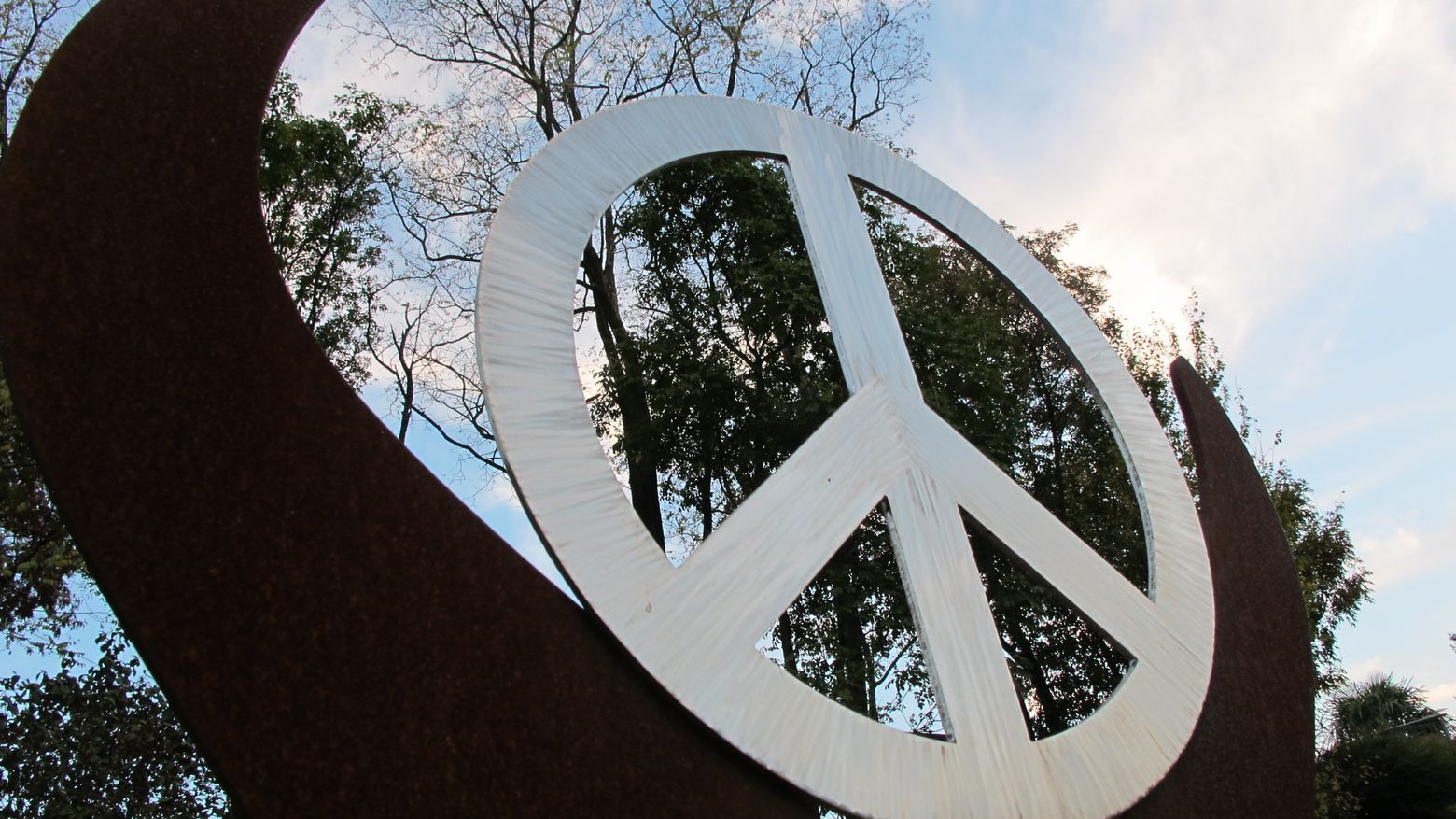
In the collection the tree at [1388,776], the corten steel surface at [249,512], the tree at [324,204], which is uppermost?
the tree at [324,204]

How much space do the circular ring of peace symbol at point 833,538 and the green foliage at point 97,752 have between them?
5.25m

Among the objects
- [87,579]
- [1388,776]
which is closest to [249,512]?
[87,579]

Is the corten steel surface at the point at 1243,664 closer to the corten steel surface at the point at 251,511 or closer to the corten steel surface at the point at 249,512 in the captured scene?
the corten steel surface at the point at 251,511

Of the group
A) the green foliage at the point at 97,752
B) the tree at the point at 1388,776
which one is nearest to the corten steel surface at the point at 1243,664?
the green foliage at the point at 97,752

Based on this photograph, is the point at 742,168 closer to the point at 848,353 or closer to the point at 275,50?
the point at 848,353

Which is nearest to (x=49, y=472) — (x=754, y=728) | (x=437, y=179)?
(x=754, y=728)

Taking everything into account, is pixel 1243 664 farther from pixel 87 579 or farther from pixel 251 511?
pixel 87 579

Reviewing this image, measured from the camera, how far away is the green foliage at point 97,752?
23.7 feet

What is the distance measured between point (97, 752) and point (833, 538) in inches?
246

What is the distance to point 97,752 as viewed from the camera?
7.48 m

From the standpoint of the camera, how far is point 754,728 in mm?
3543


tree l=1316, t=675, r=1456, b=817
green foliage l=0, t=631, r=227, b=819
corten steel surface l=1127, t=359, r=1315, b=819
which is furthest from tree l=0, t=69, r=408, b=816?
tree l=1316, t=675, r=1456, b=817

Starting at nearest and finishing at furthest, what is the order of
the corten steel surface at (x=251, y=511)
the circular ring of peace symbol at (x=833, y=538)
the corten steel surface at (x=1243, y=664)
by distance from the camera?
the corten steel surface at (x=251, y=511)
the circular ring of peace symbol at (x=833, y=538)
the corten steel surface at (x=1243, y=664)

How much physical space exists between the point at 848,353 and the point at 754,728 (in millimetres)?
1817
